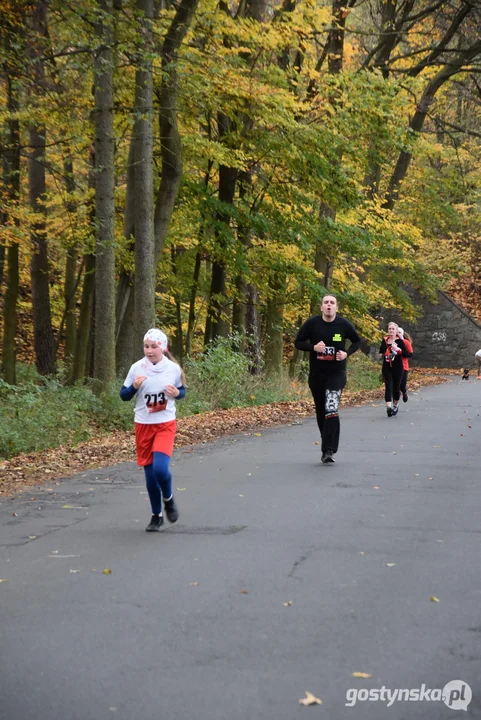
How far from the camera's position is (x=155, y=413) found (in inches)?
344

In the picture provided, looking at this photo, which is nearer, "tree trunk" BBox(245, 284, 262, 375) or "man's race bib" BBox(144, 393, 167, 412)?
"man's race bib" BBox(144, 393, 167, 412)

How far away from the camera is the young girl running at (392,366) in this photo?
20391 millimetres

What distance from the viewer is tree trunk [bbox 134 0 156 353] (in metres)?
18.9

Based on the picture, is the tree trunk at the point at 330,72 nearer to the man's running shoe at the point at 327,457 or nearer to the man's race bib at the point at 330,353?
the man's race bib at the point at 330,353

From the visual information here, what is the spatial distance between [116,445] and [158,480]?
→ 6850mm

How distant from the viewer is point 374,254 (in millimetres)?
29328

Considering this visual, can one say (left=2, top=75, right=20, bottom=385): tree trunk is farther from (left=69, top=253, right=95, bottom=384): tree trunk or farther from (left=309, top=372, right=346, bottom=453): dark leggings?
(left=309, top=372, right=346, bottom=453): dark leggings

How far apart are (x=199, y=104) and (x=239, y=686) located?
17.1 metres

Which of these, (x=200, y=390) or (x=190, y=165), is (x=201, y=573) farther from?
(x=190, y=165)

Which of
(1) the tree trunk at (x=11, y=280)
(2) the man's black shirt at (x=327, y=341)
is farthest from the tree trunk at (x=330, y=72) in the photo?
(2) the man's black shirt at (x=327, y=341)

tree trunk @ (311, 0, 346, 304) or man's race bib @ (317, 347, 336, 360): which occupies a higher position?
tree trunk @ (311, 0, 346, 304)

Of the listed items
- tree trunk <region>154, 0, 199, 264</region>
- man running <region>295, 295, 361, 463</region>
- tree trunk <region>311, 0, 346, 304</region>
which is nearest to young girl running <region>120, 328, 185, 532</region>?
man running <region>295, 295, 361, 463</region>

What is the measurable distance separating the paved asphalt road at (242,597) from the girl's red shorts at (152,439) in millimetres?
650

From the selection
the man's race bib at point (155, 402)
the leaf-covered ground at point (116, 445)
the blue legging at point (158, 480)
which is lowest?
the leaf-covered ground at point (116, 445)
